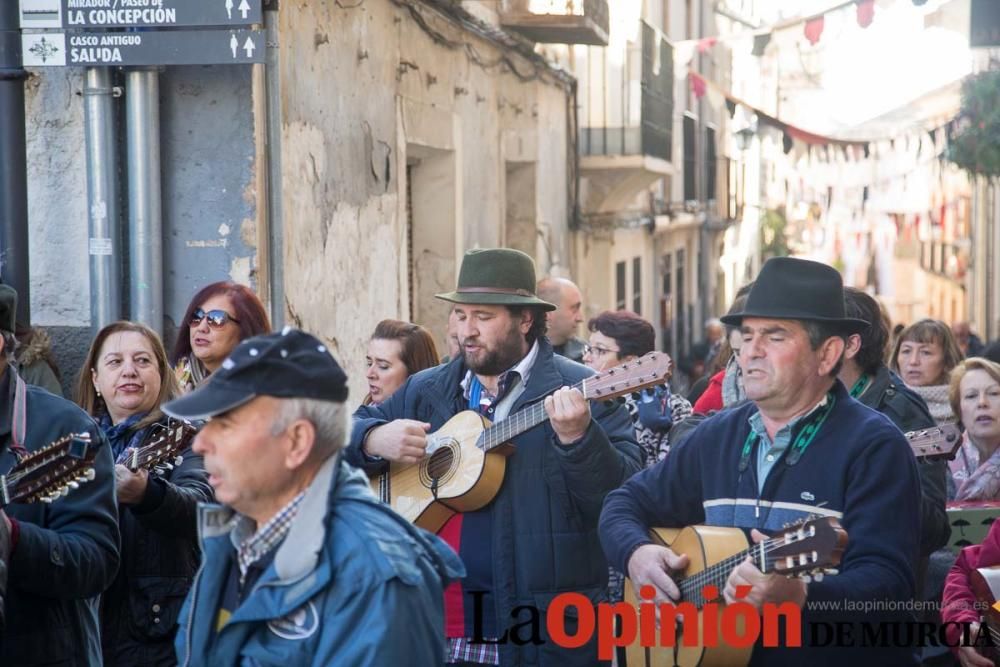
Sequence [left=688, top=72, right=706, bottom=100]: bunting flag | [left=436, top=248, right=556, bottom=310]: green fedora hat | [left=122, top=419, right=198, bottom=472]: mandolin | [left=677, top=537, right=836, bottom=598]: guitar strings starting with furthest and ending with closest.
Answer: [left=688, top=72, right=706, bottom=100]: bunting flag
[left=436, top=248, right=556, bottom=310]: green fedora hat
[left=122, top=419, right=198, bottom=472]: mandolin
[left=677, top=537, right=836, bottom=598]: guitar strings

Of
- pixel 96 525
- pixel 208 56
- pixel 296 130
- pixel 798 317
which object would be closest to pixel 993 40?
pixel 296 130

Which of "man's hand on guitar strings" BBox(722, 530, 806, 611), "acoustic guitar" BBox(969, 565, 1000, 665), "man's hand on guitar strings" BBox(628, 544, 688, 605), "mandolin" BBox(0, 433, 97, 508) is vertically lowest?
"acoustic guitar" BBox(969, 565, 1000, 665)

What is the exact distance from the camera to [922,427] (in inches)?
193

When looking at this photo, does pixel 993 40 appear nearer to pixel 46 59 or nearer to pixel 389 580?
pixel 46 59

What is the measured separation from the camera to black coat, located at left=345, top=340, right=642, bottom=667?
14.6ft

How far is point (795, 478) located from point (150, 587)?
2012mm

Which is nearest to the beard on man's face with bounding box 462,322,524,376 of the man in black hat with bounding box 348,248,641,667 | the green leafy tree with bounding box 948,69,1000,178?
the man in black hat with bounding box 348,248,641,667

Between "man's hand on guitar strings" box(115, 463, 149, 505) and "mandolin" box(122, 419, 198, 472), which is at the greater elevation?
"mandolin" box(122, 419, 198, 472)

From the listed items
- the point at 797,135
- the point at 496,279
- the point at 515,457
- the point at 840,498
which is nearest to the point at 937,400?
the point at 496,279

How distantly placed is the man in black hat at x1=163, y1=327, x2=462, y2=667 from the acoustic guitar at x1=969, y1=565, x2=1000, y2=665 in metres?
2.07

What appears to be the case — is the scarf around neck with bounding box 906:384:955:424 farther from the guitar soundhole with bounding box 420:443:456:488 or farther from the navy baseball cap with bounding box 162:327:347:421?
the navy baseball cap with bounding box 162:327:347:421

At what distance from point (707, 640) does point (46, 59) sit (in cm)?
420

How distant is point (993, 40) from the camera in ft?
31.4

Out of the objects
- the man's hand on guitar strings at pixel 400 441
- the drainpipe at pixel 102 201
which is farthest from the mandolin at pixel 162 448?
the drainpipe at pixel 102 201
